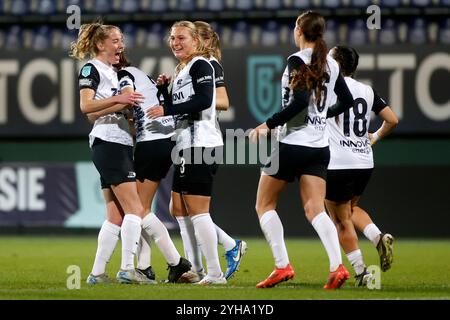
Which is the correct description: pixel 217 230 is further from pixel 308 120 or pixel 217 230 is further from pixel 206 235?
pixel 308 120

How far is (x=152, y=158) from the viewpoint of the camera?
7.20 m

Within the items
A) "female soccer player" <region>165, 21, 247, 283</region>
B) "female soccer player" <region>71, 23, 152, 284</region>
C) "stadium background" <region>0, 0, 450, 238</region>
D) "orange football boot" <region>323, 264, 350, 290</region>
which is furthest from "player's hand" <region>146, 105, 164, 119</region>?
"stadium background" <region>0, 0, 450, 238</region>

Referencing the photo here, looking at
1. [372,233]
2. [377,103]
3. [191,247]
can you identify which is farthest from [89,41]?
[372,233]

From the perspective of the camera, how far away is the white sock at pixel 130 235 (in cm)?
698

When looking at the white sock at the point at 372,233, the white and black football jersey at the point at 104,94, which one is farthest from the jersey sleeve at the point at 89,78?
the white sock at the point at 372,233

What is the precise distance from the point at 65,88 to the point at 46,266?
15.7 feet

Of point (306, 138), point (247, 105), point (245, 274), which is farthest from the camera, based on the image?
point (247, 105)

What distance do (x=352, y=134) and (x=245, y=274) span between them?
1.62 metres

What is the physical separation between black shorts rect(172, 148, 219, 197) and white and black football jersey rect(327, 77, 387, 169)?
0.98m

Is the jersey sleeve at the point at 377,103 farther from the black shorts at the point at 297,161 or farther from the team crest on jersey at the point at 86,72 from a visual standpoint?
the team crest on jersey at the point at 86,72

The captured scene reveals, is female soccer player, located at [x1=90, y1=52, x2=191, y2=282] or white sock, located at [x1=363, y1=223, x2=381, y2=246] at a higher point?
female soccer player, located at [x1=90, y1=52, x2=191, y2=282]

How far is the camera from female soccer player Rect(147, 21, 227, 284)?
269 inches

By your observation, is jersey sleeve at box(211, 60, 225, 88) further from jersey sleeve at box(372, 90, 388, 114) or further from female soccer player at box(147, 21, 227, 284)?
jersey sleeve at box(372, 90, 388, 114)
